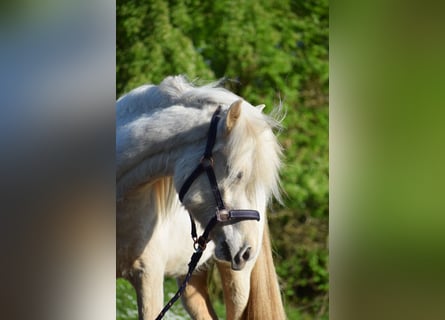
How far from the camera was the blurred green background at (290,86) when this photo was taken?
4078mm

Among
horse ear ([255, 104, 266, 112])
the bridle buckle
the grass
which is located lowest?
the grass

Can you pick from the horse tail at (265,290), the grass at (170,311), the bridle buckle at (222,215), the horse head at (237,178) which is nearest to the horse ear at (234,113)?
the horse head at (237,178)

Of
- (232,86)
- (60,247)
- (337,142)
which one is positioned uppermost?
(232,86)

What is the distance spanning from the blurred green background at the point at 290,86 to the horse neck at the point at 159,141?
0.24 m

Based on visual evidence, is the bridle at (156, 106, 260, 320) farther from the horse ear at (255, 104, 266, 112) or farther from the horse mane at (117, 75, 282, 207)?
the horse ear at (255, 104, 266, 112)

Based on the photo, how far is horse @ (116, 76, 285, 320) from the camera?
395 centimetres

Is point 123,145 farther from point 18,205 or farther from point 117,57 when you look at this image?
point 18,205

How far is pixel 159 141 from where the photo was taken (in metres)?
4.07

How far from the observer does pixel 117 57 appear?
169 inches

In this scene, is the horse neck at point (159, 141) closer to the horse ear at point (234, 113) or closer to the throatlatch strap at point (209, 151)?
the throatlatch strap at point (209, 151)

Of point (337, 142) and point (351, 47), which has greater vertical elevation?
point (351, 47)

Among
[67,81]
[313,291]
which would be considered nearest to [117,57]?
[67,81]

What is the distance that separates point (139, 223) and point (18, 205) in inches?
33.1

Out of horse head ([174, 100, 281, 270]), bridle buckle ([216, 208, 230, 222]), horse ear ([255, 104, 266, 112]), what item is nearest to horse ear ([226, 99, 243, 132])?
horse head ([174, 100, 281, 270])
